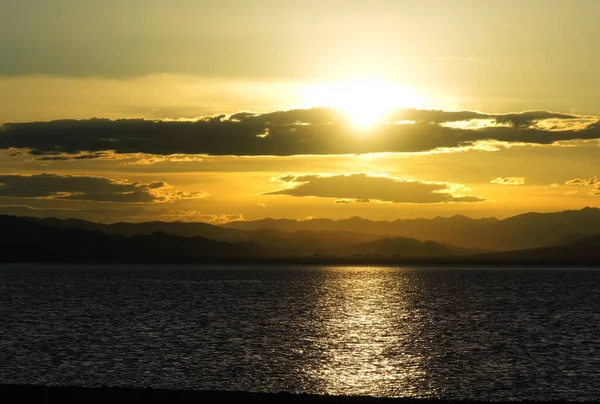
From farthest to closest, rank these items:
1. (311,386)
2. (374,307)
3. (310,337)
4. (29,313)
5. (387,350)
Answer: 1. (374,307)
2. (29,313)
3. (310,337)
4. (387,350)
5. (311,386)

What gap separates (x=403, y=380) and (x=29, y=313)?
7606 cm

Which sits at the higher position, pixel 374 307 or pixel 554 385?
pixel 554 385

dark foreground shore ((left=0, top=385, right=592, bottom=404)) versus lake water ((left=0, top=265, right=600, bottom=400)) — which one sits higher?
dark foreground shore ((left=0, top=385, right=592, bottom=404))

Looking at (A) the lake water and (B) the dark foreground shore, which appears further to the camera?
(A) the lake water

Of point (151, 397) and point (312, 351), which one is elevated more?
point (151, 397)

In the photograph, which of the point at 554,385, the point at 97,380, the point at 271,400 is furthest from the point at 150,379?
the point at 554,385

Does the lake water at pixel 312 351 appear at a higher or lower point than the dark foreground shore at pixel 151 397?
lower

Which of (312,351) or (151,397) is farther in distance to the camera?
(312,351)

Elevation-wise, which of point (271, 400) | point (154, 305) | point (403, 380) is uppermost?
point (271, 400)

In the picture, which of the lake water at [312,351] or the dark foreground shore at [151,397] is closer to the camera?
the dark foreground shore at [151,397]

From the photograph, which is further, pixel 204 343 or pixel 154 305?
pixel 154 305

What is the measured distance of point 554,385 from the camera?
56.7 metres

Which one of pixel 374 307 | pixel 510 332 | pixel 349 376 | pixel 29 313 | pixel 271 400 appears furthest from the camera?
pixel 374 307

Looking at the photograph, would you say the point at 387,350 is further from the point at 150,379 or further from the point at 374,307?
the point at 374,307
